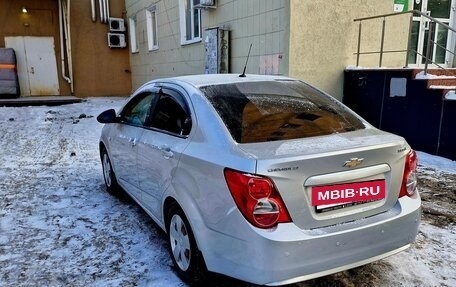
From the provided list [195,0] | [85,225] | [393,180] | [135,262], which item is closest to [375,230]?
[393,180]

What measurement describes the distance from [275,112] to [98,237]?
76.0 inches

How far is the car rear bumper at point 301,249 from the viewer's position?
1.94m

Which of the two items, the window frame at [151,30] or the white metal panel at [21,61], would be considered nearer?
the window frame at [151,30]

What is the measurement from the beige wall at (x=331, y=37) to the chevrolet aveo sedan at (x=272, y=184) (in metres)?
3.91

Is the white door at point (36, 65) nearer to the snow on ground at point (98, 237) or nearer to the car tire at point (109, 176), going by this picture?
the snow on ground at point (98, 237)

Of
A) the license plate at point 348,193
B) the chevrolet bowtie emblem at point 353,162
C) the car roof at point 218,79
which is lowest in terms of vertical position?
the license plate at point 348,193

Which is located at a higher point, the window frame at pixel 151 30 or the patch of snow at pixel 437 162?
the window frame at pixel 151 30

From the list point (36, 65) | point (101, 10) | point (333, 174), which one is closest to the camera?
point (333, 174)

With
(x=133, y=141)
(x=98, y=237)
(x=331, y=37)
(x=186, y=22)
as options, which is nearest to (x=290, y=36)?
(x=331, y=37)

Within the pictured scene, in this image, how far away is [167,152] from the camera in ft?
8.79

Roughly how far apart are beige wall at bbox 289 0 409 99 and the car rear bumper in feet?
15.7

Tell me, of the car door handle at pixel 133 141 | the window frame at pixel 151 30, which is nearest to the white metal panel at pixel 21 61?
the window frame at pixel 151 30

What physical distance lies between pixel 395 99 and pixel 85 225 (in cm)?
532

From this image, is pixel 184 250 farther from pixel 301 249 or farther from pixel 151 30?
pixel 151 30
